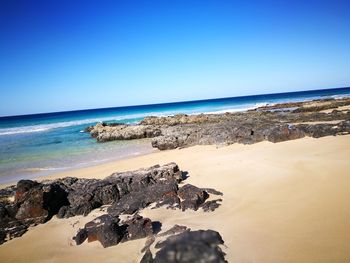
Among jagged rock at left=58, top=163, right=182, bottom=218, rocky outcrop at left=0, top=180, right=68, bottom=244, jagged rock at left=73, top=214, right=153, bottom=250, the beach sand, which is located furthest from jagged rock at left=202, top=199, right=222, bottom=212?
rocky outcrop at left=0, top=180, right=68, bottom=244

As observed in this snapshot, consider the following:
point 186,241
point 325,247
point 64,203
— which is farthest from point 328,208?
point 64,203

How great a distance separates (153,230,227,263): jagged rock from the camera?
2.71 meters

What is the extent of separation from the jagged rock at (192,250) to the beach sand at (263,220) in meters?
0.25

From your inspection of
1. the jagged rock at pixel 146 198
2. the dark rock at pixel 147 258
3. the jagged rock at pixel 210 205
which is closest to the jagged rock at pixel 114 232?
the dark rock at pixel 147 258

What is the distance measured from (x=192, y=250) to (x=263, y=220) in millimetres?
1623

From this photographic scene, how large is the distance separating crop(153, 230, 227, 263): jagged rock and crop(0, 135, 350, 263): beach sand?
0.25 m

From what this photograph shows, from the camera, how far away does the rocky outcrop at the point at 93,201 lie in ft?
13.5

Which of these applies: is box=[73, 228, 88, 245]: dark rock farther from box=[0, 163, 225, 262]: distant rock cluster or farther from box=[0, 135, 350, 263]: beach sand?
box=[0, 135, 350, 263]: beach sand

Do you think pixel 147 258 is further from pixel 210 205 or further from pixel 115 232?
pixel 210 205

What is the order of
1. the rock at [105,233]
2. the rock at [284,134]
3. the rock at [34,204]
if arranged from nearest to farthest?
the rock at [105,233]
the rock at [34,204]
the rock at [284,134]

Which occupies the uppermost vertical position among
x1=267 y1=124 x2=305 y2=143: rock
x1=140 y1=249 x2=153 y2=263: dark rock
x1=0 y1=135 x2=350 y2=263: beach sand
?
x1=267 y1=124 x2=305 y2=143: rock

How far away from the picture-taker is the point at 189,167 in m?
7.49

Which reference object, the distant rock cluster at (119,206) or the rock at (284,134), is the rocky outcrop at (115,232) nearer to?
the distant rock cluster at (119,206)

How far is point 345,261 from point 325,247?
0.90 feet
